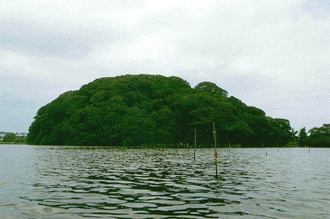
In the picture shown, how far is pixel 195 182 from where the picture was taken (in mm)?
22703

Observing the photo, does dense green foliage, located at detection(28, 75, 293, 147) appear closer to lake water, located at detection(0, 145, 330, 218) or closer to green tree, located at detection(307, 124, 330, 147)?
green tree, located at detection(307, 124, 330, 147)

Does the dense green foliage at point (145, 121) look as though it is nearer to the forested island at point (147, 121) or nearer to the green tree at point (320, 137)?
the forested island at point (147, 121)

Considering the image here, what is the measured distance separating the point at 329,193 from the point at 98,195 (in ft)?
45.4

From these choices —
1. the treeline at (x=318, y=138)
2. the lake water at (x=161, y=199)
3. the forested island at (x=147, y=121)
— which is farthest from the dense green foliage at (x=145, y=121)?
the lake water at (x=161, y=199)

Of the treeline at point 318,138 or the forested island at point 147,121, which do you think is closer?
the forested island at point 147,121

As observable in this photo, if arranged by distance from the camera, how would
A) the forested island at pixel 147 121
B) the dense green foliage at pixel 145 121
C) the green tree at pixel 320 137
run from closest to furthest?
the forested island at pixel 147 121 < the dense green foliage at pixel 145 121 < the green tree at pixel 320 137

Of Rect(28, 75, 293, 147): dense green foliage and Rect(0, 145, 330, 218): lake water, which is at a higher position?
Rect(28, 75, 293, 147): dense green foliage

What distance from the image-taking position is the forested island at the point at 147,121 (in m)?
150

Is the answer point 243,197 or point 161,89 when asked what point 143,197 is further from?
point 161,89

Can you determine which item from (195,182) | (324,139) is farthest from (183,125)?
(195,182)

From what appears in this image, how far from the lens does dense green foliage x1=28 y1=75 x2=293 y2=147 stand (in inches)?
5910

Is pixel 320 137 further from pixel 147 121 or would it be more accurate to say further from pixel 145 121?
pixel 145 121

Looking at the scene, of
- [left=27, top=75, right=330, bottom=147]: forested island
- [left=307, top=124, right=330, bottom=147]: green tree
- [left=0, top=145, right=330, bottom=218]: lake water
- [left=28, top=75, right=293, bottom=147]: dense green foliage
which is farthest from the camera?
[left=307, top=124, right=330, bottom=147]: green tree

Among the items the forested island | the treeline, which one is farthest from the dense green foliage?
the treeline
